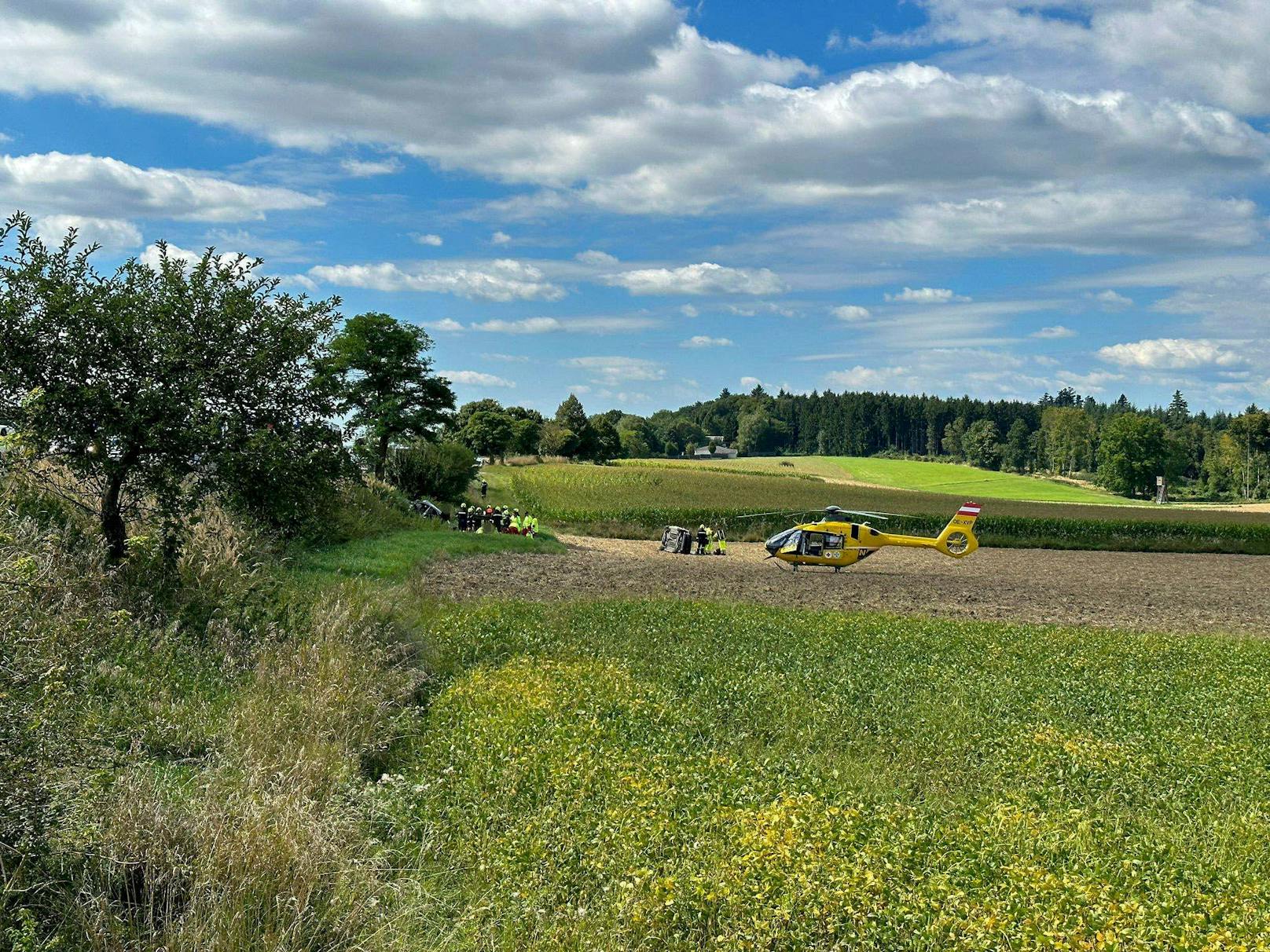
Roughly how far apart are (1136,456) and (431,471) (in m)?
88.0

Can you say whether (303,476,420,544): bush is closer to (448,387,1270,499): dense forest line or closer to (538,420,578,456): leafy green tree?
(448,387,1270,499): dense forest line

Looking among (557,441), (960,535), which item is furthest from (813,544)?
(557,441)

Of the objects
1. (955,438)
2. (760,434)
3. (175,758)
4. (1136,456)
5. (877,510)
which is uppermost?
(955,438)

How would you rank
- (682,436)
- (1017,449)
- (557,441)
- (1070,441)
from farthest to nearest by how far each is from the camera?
(682,436), (1017,449), (1070,441), (557,441)

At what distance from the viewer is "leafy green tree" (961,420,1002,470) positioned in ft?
452

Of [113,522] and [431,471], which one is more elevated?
[431,471]

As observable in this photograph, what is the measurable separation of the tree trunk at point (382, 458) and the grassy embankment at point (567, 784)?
25565 mm

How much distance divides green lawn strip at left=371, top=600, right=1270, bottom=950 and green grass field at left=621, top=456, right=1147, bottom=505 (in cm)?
7495

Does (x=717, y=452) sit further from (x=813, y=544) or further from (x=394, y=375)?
(x=813, y=544)

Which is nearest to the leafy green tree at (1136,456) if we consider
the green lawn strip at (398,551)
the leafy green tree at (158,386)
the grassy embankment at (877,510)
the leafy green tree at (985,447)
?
the leafy green tree at (985,447)

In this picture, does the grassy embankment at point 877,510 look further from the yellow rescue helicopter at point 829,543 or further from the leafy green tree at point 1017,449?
the leafy green tree at point 1017,449

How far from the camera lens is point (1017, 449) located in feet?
451

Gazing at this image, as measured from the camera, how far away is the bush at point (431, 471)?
140ft

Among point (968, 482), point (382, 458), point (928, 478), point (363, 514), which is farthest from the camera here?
point (928, 478)
